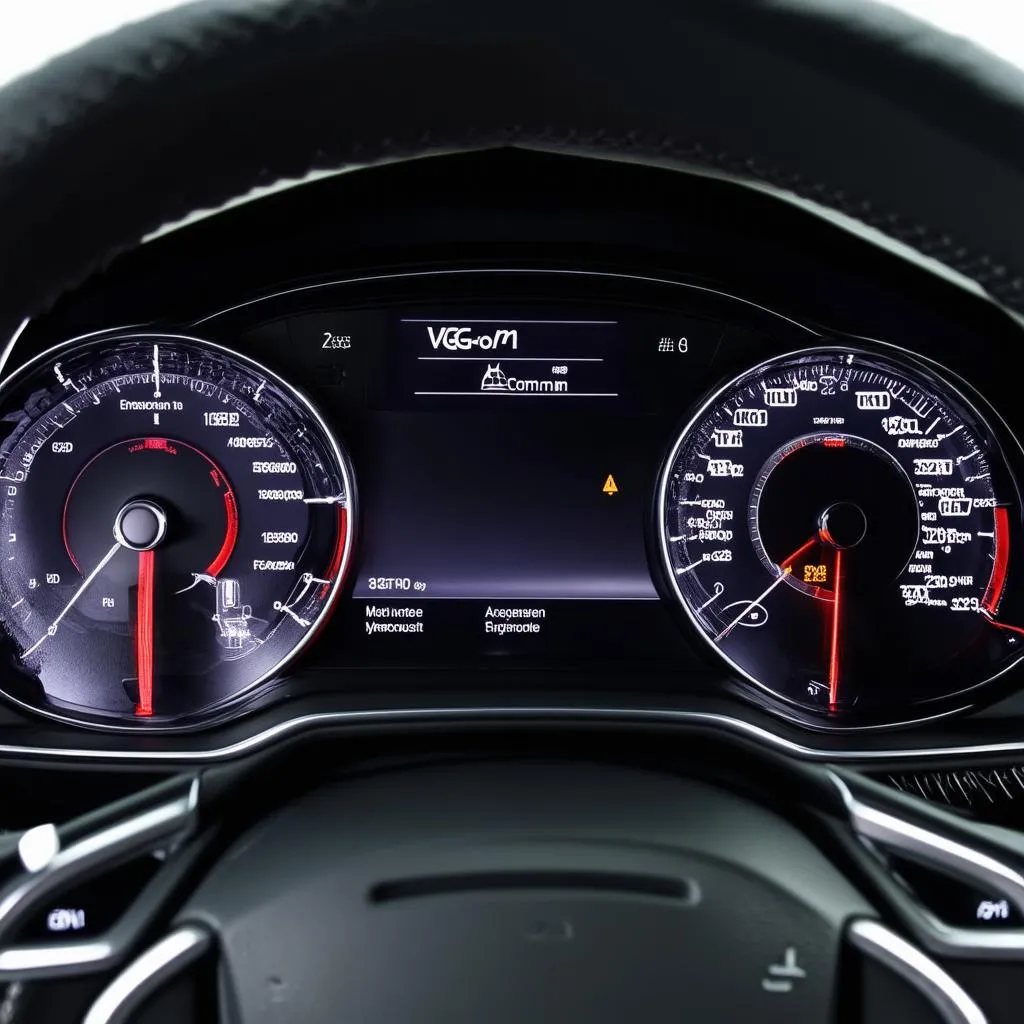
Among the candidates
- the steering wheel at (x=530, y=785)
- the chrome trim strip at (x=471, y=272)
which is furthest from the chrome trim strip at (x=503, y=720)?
the chrome trim strip at (x=471, y=272)

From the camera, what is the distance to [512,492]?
2492mm

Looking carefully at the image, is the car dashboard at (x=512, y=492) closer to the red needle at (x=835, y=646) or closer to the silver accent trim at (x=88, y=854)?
the red needle at (x=835, y=646)

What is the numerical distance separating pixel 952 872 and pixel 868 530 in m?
0.78

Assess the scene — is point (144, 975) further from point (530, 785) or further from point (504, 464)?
point (504, 464)

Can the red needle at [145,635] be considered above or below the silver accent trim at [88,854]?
above

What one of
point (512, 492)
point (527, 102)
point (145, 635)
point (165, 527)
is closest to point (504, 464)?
point (512, 492)

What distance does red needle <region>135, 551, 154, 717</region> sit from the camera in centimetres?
242

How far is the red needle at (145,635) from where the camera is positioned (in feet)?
7.95

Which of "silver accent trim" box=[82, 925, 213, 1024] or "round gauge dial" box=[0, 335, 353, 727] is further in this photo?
"round gauge dial" box=[0, 335, 353, 727]

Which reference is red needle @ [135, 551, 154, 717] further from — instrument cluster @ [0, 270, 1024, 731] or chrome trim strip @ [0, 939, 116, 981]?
chrome trim strip @ [0, 939, 116, 981]

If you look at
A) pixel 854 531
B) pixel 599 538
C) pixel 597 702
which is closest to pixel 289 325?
pixel 599 538

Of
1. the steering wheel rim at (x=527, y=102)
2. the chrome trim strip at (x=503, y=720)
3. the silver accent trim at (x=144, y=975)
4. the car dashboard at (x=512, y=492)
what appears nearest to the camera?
the steering wheel rim at (x=527, y=102)

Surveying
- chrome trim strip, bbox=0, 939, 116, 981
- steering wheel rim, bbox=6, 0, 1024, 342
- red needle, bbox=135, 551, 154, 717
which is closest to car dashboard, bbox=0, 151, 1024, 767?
red needle, bbox=135, 551, 154, 717

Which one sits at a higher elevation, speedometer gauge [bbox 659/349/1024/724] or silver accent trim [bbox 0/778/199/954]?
speedometer gauge [bbox 659/349/1024/724]
